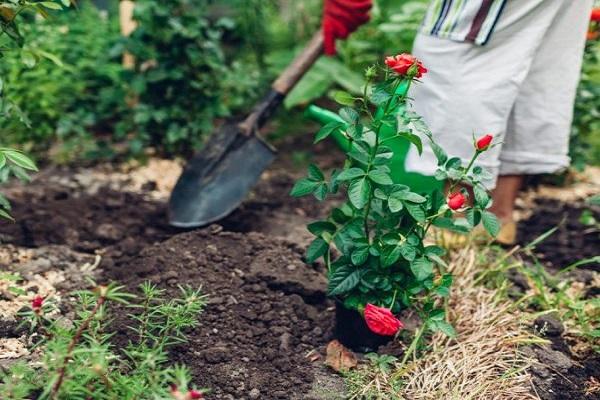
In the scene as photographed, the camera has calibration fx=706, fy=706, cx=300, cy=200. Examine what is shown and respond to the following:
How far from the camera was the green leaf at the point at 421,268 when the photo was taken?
5.69 ft

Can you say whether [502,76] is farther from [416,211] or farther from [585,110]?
[585,110]

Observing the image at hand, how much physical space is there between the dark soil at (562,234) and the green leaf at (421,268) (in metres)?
0.99

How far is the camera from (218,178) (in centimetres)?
284

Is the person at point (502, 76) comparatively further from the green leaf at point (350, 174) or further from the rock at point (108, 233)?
the rock at point (108, 233)

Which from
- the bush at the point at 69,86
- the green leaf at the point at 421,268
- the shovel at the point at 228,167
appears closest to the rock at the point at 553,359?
the green leaf at the point at 421,268

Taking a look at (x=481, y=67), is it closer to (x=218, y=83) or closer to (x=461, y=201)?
(x=461, y=201)

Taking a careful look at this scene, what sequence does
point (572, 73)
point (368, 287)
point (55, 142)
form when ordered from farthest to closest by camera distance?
point (55, 142), point (572, 73), point (368, 287)

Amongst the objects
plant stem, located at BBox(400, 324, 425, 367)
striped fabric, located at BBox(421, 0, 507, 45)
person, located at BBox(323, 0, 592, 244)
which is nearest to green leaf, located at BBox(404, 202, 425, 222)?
plant stem, located at BBox(400, 324, 425, 367)

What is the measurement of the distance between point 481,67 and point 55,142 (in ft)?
7.17

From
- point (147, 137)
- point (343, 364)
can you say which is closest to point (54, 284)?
point (343, 364)

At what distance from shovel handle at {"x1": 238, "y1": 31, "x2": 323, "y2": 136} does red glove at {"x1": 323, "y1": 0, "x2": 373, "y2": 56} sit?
0.09 meters

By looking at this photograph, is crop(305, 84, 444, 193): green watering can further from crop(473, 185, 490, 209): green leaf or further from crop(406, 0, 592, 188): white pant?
crop(473, 185, 490, 209): green leaf

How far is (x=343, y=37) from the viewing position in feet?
9.61

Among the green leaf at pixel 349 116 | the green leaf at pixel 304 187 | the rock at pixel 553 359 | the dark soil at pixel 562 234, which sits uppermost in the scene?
the green leaf at pixel 349 116
